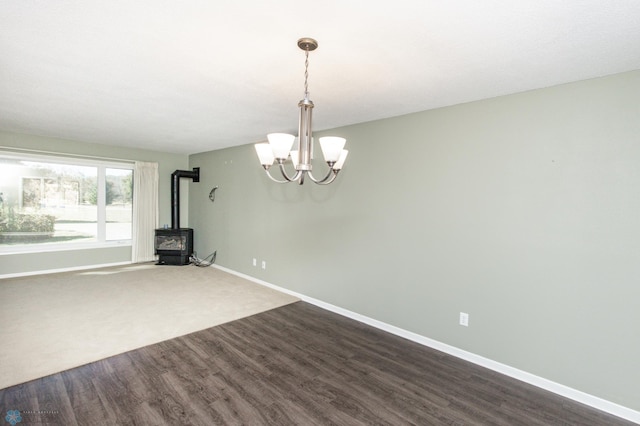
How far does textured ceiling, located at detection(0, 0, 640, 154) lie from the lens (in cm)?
155

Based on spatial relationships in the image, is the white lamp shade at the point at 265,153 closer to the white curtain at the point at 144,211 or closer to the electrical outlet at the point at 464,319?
the electrical outlet at the point at 464,319

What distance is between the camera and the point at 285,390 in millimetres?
2307

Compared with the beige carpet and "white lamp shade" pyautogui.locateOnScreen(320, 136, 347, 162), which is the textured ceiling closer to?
"white lamp shade" pyautogui.locateOnScreen(320, 136, 347, 162)

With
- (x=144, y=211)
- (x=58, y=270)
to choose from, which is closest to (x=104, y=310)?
(x=58, y=270)

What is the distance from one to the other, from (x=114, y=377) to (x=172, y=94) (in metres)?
2.46

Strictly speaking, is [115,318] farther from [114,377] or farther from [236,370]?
[236,370]

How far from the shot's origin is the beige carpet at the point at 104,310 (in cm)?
270

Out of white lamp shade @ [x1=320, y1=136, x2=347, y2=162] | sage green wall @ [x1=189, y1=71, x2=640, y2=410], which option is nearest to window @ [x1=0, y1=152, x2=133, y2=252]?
sage green wall @ [x1=189, y1=71, x2=640, y2=410]

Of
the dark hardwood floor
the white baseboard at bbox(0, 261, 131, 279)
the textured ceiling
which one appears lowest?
the dark hardwood floor

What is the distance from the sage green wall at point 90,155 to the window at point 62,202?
147mm

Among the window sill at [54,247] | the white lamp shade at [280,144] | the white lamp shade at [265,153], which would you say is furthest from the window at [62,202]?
the white lamp shade at [280,144]

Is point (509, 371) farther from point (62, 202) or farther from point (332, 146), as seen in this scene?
point (62, 202)

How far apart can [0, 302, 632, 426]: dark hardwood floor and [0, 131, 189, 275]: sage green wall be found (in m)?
3.94

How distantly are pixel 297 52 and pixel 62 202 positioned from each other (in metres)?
5.69
